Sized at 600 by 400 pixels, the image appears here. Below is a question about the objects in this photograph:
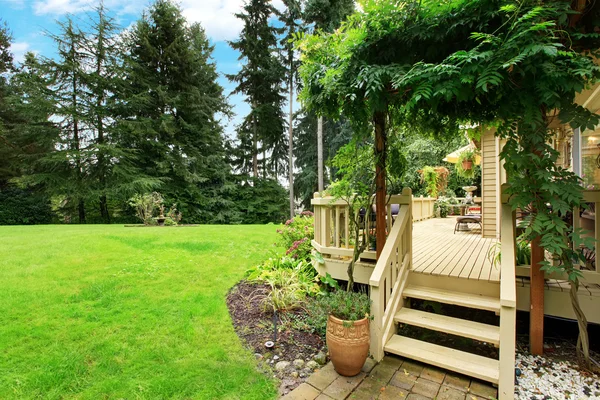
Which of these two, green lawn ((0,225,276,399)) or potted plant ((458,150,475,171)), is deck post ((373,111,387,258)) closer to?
green lawn ((0,225,276,399))

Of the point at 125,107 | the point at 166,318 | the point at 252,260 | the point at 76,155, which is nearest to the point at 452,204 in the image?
the point at 252,260

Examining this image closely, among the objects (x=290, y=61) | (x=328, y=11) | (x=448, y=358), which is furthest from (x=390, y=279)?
(x=290, y=61)

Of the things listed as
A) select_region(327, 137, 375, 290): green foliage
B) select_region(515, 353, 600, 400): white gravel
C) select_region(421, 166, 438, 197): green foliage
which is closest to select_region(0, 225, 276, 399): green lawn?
select_region(327, 137, 375, 290): green foliage

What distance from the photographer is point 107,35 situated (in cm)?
1573

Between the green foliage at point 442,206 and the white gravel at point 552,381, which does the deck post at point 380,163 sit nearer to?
the white gravel at point 552,381

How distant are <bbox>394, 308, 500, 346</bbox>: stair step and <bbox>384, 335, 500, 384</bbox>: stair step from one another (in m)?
0.17

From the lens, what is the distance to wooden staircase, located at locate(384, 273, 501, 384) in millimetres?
2383

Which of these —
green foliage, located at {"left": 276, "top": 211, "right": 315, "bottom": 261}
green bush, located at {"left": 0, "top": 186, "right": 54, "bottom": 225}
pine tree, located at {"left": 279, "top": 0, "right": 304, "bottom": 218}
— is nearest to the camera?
green foliage, located at {"left": 276, "top": 211, "right": 315, "bottom": 261}

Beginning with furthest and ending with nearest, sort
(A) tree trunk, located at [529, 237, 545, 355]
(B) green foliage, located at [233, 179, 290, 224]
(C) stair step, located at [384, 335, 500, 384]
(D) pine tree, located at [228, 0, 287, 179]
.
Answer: (B) green foliage, located at [233, 179, 290, 224] < (D) pine tree, located at [228, 0, 287, 179] < (A) tree trunk, located at [529, 237, 545, 355] < (C) stair step, located at [384, 335, 500, 384]

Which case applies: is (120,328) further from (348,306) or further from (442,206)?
(442,206)

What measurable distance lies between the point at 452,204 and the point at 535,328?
450 inches

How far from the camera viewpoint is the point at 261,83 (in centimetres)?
1783

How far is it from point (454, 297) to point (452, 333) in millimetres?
449

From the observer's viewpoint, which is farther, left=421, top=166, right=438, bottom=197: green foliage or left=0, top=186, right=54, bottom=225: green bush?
left=0, top=186, right=54, bottom=225: green bush
